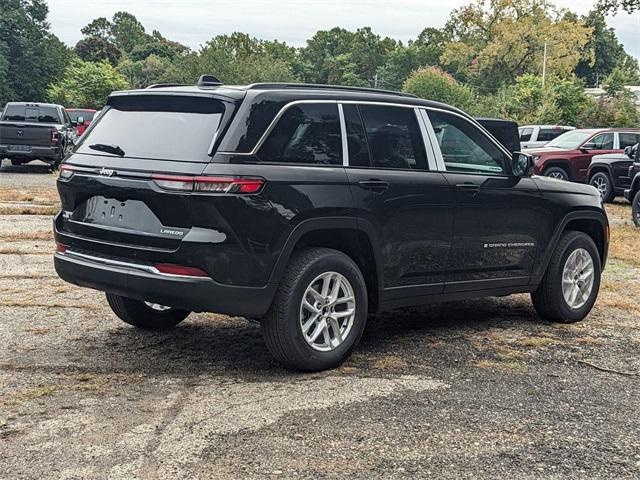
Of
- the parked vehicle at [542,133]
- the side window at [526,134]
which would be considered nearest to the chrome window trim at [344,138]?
the parked vehicle at [542,133]

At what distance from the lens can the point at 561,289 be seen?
23.1ft

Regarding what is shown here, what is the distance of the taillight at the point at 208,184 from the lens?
488 centimetres

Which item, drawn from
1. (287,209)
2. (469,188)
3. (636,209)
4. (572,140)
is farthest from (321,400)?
(572,140)

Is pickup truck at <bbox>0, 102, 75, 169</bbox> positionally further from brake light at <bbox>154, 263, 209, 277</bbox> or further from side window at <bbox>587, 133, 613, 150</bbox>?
brake light at <bbox>154, 263, 209, 277</bbox>

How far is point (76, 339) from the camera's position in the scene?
20.0 ft

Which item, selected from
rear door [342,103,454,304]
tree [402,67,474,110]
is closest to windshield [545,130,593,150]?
rear door [342,103,454,304]

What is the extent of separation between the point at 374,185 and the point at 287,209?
0.77 m

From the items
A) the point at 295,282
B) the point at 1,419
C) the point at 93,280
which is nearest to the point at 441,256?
the point at 295,282

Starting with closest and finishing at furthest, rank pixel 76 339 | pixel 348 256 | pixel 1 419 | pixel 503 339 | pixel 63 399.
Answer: pixel 1 419
pixel 63 399
pixel 348 256
pixel 76 339
pixel 503 339

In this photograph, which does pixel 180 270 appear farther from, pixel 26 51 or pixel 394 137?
pixel 26 51

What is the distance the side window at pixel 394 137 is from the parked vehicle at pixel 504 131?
13.7 m

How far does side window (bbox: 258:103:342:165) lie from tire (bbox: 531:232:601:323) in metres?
2.42

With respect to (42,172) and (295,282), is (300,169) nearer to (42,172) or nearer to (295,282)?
(295,282)

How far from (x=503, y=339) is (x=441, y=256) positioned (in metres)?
0.90
